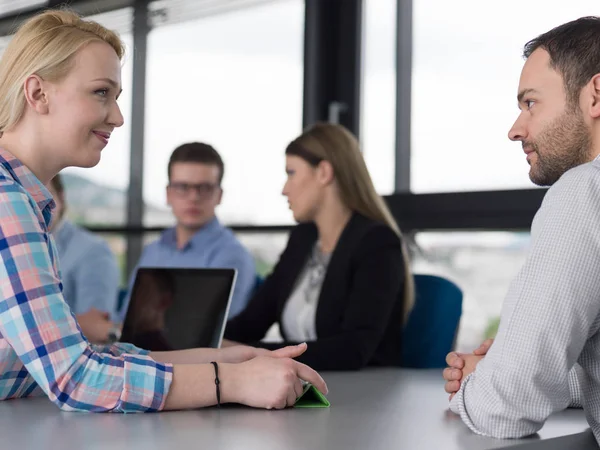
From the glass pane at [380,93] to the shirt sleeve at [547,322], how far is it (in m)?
2.96

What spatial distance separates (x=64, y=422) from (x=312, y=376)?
0.47 meters

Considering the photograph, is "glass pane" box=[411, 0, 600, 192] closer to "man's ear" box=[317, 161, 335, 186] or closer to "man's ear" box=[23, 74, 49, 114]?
"man's ear" box=[317, 161, 335, 186]

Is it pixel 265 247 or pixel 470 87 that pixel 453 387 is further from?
pixel 265 247

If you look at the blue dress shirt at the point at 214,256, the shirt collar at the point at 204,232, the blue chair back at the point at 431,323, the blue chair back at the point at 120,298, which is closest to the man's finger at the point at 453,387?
the blue chair back at the point at 431,323

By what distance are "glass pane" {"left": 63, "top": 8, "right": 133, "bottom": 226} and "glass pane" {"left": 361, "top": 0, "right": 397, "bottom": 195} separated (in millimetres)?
1864

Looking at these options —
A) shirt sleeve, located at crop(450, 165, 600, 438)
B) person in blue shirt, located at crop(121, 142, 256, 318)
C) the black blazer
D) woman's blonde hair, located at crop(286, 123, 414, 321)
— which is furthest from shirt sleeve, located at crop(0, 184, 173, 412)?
person in blue shirt, located at crop(121, 142, 256, 318)

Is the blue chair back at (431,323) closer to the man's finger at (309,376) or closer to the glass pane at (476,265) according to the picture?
the glass pane at (476,265)

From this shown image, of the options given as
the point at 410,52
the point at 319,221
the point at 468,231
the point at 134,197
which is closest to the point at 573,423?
the point at 319,221

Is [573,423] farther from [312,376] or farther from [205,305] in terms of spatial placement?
[205,305]

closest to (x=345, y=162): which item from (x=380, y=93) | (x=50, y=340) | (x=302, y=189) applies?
(x=302, y=189)

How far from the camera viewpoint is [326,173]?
10.5ft

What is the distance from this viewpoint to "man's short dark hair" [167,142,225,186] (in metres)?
3.78

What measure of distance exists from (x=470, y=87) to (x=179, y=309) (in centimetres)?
219

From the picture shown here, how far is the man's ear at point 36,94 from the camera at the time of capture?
1602mm
